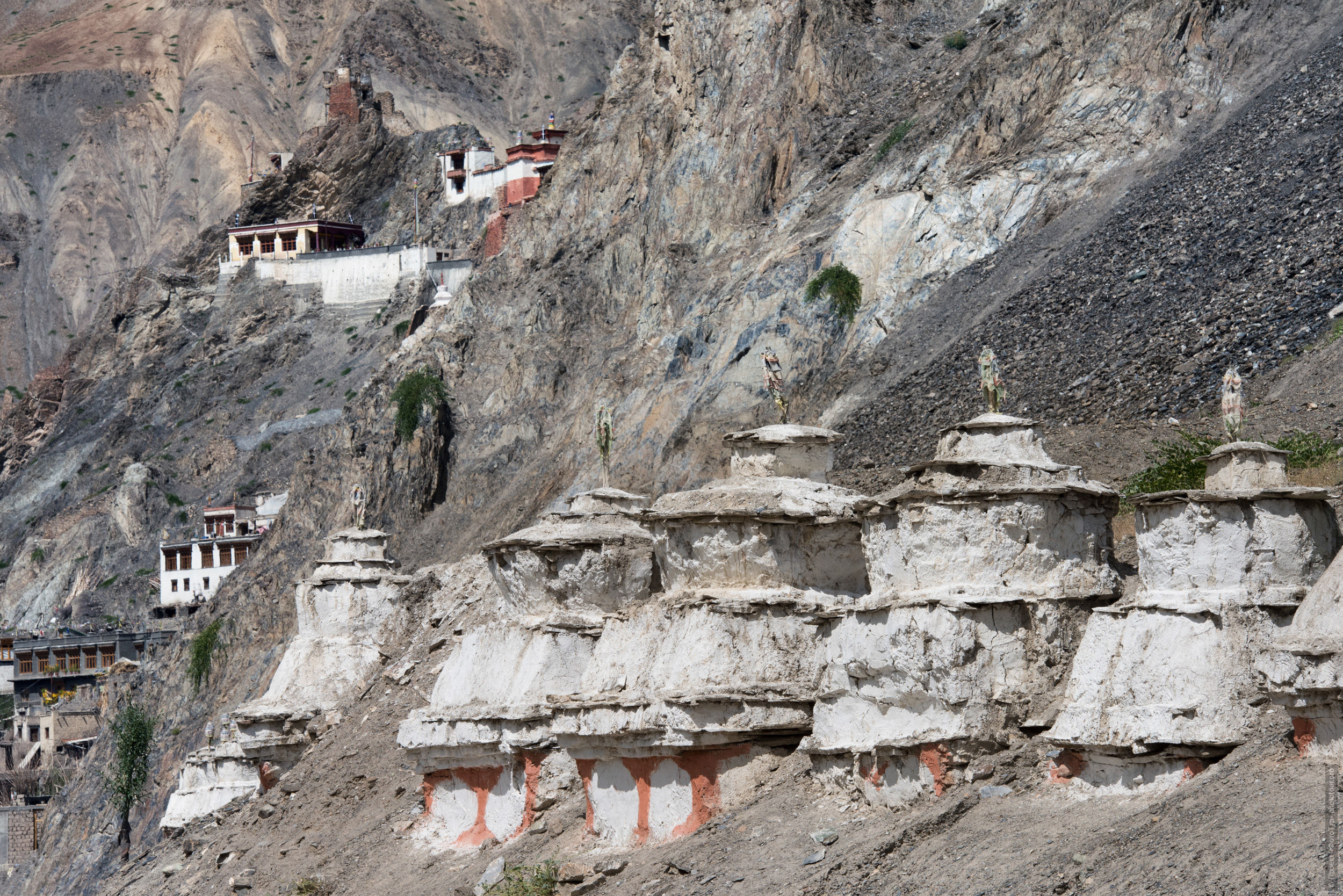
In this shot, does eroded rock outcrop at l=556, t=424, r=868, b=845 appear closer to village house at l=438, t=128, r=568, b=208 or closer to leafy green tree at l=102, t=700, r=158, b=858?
leafy green tree at l=102, t=700, r=158, b=858

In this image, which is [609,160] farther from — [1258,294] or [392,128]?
[392,128]

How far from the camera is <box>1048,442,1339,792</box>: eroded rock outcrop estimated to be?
15.2 m

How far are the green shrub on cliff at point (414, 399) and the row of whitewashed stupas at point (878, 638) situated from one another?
45097mm

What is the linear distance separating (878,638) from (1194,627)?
3.08 m

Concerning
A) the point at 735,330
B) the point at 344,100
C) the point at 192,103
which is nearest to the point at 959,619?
the point at 735,330

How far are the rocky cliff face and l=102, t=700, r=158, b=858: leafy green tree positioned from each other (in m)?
0.82

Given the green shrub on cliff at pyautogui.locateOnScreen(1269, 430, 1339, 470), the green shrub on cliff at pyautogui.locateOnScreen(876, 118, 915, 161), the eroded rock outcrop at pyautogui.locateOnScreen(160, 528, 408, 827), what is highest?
the green shrub on cliff at pyautogui.locateOnScreen(876, 118, 915, 161)

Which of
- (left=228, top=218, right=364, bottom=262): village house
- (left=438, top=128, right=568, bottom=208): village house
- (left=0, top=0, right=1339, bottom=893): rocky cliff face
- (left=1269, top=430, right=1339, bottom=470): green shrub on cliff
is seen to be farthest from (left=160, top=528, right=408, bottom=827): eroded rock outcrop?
Result: (left=228, top=218, right=364, bottom=262): village house

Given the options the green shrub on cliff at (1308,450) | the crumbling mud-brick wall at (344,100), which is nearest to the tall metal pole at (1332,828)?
the green shrub on cliff at (1308,450)

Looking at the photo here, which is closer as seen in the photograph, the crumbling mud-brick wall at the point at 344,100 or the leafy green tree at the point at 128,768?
the leafy green tree at the point at 128,768

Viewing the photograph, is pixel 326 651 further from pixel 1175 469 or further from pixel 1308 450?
pixel 1308 450

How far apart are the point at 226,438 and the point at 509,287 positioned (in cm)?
3647

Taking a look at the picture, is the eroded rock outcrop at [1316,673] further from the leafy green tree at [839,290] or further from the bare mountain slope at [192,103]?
the bare mountain slope at [192,103]

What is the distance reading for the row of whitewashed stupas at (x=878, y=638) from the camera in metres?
15.4
